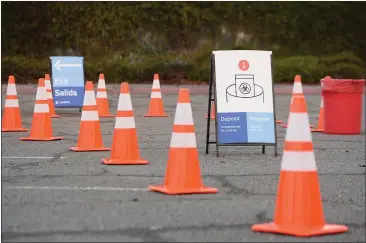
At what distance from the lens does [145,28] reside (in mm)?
32938

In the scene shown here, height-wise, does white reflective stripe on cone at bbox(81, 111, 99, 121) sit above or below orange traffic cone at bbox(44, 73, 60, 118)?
below

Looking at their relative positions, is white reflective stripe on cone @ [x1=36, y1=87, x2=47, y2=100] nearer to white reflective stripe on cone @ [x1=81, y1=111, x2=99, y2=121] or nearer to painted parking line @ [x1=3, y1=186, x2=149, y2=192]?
white reflective stripe on cone @ [x1=81, y1=111, x2=99, y2=121]

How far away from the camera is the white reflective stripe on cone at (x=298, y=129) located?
5.84 metres

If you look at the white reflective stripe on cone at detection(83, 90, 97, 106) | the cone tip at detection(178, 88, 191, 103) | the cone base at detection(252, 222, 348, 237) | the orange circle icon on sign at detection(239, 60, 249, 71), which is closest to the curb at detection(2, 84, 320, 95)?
the white reflective stripe on cone at detection(83, 90, 97, 106)

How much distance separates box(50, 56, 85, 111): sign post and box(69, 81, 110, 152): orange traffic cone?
6.81m

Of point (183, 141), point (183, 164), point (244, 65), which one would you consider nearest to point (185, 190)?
point (183, 164)

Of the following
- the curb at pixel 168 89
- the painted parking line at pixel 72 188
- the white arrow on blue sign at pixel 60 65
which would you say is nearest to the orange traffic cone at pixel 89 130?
the painted parking line at pixel 72 188

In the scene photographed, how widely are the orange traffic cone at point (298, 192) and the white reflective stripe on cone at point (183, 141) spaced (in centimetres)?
150

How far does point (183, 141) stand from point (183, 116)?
0.24 m

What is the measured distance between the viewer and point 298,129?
586 cm

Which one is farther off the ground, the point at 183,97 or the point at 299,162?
the point at 183,97

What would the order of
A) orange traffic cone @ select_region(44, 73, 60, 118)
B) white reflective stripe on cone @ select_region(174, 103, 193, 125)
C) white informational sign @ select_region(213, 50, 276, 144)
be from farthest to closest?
1. orange traffic cone @ select_region(44, 73, 60, 118)
2. white informational sign @ select_region(213, 50, 276, 144)
3. white reflective stripe on cone @ select_region(174, 103, 193, 125)

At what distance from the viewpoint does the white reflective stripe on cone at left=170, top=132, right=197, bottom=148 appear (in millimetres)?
7195

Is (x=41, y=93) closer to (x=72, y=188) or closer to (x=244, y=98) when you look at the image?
(x=244, y=98)
